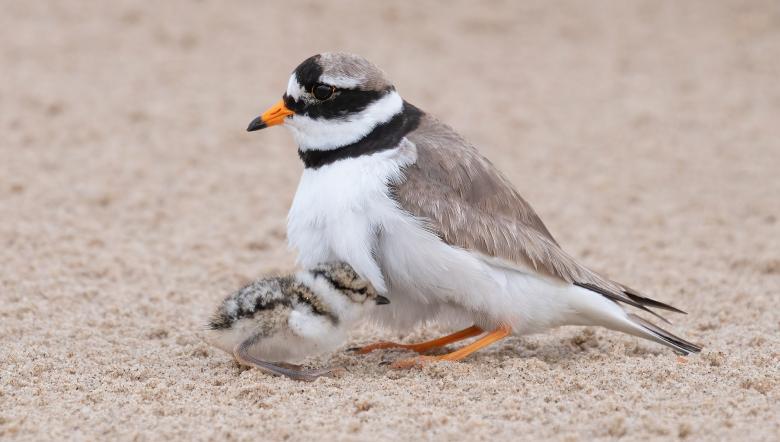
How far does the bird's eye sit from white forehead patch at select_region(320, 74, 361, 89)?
3cm

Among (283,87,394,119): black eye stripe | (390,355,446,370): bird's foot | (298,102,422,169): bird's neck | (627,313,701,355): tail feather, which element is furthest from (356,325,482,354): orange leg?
(283,87,394,119): black eye stripe

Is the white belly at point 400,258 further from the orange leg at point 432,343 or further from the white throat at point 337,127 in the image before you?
the orange leg at point 432,343

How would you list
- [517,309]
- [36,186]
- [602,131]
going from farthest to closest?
1. [602,131]
2. [36,186]
3. [517,309]

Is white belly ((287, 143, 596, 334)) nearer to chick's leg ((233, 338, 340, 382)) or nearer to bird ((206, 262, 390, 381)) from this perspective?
bird ((206, 262, 390, 381))

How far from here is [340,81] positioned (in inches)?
237

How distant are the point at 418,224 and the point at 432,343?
1044mm

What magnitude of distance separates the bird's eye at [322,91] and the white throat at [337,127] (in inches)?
5.5

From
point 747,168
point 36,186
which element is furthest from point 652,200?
point 36,186

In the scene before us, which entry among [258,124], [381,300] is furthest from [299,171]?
[381,300]

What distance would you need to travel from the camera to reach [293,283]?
5.71 meters

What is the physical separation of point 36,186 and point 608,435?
246 inches

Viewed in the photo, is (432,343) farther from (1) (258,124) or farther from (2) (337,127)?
(1) (258,124)

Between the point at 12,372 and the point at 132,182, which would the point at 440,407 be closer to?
the point at 12,372

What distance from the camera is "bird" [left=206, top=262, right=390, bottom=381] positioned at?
18.3 feet
